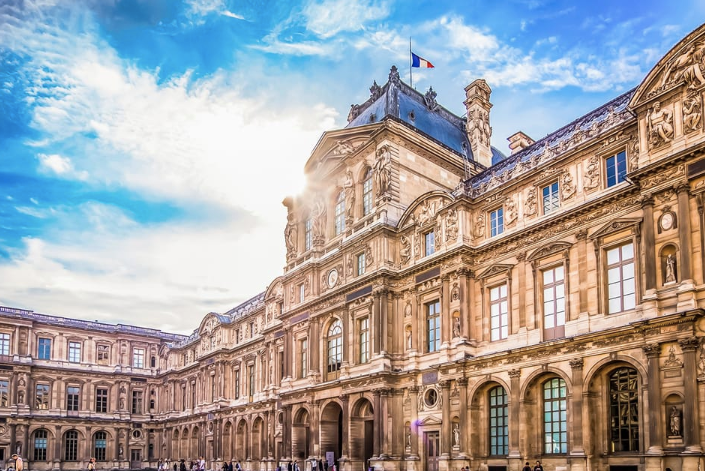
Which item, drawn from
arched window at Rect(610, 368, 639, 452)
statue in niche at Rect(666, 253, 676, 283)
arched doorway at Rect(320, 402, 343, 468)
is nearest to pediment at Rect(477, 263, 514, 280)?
arched window at Rect(610, 368, 639, 452)

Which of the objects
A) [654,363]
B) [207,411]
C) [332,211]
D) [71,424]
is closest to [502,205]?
[654,363]

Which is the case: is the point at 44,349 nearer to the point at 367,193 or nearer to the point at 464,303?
the point at 367,193

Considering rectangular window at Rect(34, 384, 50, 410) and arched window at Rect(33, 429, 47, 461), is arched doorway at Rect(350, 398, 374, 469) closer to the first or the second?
arched window at Rect(33, 429, 47, 461)

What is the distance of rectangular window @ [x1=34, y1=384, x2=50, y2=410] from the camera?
67.5 meters

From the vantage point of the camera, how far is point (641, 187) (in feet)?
80.0

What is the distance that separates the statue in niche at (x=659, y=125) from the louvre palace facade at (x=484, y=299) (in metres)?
0.04

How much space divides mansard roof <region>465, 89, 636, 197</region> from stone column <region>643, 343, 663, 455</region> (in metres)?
8.09

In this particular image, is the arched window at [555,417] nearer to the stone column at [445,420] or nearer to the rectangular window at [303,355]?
the stone column at [445,420]

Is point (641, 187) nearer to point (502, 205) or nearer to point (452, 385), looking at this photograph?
point (502, 205)

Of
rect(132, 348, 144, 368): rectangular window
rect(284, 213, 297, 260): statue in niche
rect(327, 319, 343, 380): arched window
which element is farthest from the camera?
rect(132, 348, 144, 368): rectangular window

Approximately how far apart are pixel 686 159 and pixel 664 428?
845cm

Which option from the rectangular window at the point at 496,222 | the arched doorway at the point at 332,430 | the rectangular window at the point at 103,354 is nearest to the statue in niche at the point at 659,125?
the rectangular window at the point at 496,222

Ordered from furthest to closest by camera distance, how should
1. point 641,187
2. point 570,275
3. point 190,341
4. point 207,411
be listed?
point 190,341
point 207,411
point 570,275
point 641,187

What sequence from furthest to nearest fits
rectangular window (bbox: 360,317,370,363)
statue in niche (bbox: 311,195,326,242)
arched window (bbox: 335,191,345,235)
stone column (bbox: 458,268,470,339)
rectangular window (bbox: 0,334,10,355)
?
1. rectangular window (bbox: 0,334,10,355)
2. statue in niche (bbox: 311,195,326,242)
3. arched window (bbox: 335,191,345,235)
4. rectangular window (bbox: 360,317,370,363)
5. stone column (bbox: 458,268,470,339)
